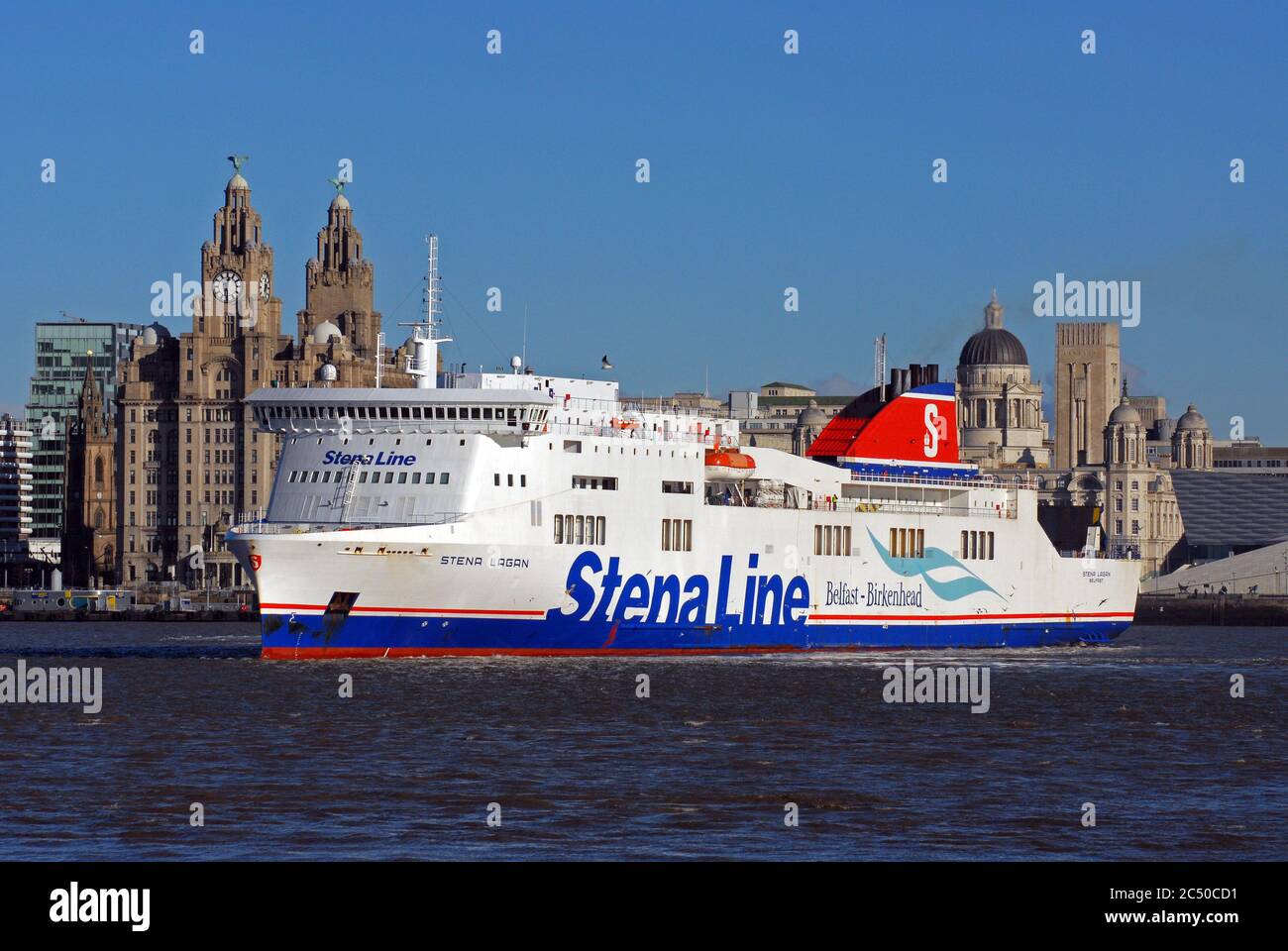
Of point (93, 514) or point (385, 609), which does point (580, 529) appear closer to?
point (385, 609)

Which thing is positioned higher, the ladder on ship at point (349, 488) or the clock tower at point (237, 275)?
the clock tower at point (237, 275)

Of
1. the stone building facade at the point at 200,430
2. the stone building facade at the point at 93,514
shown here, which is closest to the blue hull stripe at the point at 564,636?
the stone building facade at the point at 200,430

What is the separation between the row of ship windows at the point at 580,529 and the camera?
6269 cm

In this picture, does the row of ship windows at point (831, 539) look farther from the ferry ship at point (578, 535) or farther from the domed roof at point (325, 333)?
the domed roof at point (325, 333)

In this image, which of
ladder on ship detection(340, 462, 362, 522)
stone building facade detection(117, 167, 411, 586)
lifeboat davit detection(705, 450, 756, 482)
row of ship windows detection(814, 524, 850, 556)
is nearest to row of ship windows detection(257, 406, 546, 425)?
ladder on ship detection(340, 462, 362, 522)

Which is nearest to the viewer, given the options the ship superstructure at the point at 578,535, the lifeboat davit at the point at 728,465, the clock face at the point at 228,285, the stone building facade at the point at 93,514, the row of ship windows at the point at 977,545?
the ship superstructure at the point at 578,535

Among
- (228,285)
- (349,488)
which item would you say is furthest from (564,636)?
(228,285)

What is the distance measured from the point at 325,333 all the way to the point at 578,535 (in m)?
128

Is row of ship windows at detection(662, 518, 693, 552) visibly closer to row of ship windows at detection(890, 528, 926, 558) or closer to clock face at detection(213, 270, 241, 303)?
row of ship windows at detection(890, 528, 926, 558)

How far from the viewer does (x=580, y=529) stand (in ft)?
208

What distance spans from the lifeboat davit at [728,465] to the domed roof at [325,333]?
388ft
